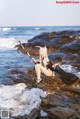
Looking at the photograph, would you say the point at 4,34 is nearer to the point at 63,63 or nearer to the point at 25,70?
the point at 25,70

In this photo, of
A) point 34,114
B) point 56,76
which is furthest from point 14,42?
point 34,114

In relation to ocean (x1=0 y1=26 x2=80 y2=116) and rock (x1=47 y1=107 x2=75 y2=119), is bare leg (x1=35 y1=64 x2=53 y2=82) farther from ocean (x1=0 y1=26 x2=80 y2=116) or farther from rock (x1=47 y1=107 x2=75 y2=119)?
rock (x1=47 y1=107 x2=75 y2=119)

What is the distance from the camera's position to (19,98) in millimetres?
4867

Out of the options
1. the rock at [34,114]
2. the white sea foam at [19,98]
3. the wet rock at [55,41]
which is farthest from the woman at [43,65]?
the rock at [34,114]

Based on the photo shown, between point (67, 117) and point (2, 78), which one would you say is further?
point (2, 78)

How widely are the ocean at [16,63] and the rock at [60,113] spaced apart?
0.31 m

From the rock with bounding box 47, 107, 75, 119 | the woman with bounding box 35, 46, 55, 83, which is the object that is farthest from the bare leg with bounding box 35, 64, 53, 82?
the rock with bounding box 47, 107, 75, 119

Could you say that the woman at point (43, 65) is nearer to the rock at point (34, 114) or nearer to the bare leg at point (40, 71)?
the bare leg at point (40, 71)

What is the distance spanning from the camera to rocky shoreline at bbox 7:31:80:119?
4.73m

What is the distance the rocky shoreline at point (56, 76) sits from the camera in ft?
15.5

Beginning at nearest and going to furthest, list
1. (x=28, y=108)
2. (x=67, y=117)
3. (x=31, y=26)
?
1. (x=67, y=117)
2. (x=28, y=108)
3. (x=31, y=26)
